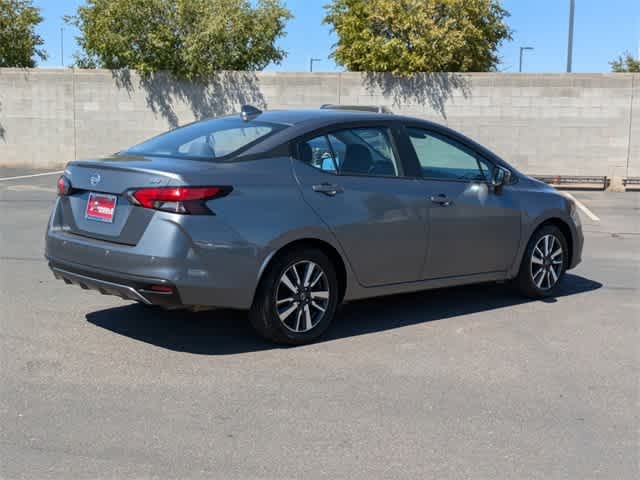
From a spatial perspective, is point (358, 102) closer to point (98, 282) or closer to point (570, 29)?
point (570, 29)

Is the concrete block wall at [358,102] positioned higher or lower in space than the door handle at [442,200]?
higher

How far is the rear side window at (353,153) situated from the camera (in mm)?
5844

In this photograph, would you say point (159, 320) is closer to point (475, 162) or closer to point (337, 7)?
point (475, 162)

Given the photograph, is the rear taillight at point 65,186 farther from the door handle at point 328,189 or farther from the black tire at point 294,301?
the door handle at point 328,189

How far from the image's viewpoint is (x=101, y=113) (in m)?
21.8

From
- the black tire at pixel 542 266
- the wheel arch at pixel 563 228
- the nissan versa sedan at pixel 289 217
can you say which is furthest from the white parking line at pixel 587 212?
the nissan versa sedan at pixel 289 217

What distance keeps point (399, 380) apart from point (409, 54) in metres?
16.6

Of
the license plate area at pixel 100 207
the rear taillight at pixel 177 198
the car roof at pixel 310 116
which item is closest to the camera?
the rear taillight at pixel 177 198

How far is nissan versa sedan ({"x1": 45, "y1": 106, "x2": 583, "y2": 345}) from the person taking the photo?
515cm

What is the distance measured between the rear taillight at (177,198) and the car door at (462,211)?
6.28 feet

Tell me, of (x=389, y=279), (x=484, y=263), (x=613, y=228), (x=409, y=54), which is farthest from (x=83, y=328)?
(x=409, y=54)

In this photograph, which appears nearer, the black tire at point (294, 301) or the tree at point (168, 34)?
the black tire at point (294, 301)

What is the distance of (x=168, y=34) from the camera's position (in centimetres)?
2139

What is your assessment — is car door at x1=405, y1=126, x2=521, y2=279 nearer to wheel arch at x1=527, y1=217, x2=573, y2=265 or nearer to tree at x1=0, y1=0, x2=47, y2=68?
wheel arch at x1=527, y1=217, x2=573, y2=265
